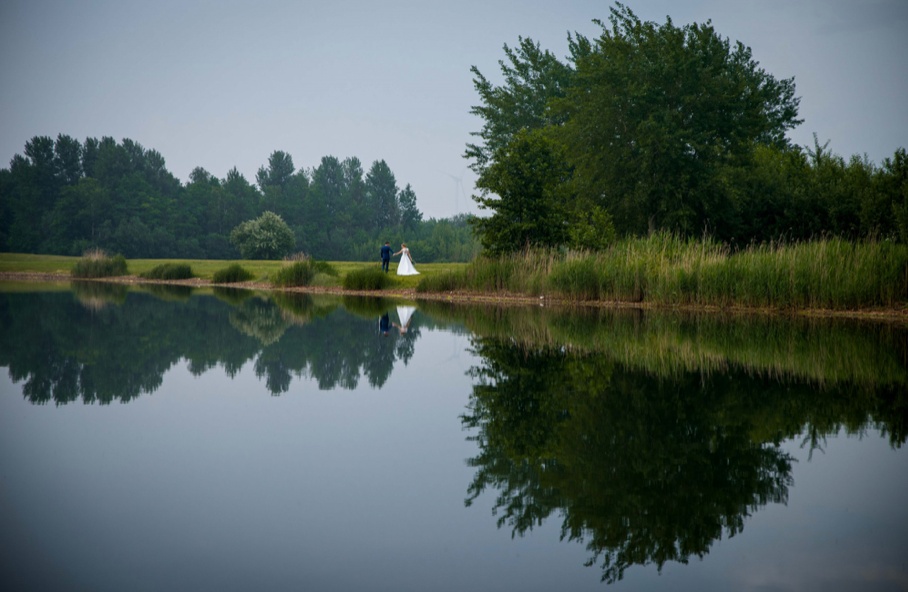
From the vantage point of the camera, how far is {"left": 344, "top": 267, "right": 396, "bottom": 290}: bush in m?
26.4

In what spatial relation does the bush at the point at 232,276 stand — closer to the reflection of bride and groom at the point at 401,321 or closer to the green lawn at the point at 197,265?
the green lawn at the point at 197,265

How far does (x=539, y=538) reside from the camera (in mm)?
3314

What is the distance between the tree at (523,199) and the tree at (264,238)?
137 feet

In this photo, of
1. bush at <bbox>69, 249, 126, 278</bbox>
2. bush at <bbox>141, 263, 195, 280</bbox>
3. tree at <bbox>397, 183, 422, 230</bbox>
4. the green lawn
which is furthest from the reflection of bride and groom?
tree at <bbox>397, 183, 422, 230</bbox>

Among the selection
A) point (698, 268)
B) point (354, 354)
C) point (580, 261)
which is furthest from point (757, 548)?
point (580, 261)

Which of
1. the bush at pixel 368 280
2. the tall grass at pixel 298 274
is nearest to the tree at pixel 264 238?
the tall grass at pixel 298 274

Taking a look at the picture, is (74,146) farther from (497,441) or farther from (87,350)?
(497,441)

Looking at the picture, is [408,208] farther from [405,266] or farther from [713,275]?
[713,275]

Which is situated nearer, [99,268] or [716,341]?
[716,341]

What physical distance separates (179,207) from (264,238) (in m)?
37.8

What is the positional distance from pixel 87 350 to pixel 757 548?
8913mm

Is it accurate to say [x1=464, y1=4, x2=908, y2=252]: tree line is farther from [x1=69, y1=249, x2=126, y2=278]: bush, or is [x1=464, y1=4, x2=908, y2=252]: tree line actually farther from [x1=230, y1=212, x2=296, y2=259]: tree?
[x1=230, y1=212, x2=296, y2=259]: tree

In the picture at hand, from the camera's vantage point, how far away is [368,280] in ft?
86.6

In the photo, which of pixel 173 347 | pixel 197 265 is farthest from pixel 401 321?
pixel 197 265
